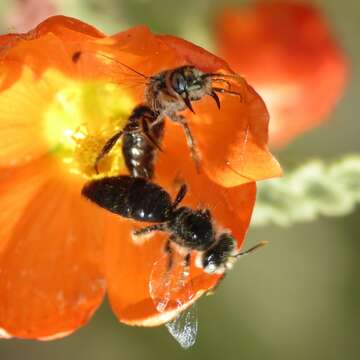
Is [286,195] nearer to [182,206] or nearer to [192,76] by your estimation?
[182,206]

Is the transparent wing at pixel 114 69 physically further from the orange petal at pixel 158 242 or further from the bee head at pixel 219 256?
the bee head at pixel 219 256

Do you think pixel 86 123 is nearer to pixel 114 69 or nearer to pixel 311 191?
pixel 114 69

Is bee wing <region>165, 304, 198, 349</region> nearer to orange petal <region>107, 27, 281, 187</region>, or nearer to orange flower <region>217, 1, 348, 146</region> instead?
orange petal <region>107, 27, 281, 187</region>

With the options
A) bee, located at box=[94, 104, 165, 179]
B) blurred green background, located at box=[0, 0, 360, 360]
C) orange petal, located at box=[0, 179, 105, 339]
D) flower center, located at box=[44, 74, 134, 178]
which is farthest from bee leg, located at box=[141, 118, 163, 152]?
blurred green background, located at box=[0, 0, 360, 360]

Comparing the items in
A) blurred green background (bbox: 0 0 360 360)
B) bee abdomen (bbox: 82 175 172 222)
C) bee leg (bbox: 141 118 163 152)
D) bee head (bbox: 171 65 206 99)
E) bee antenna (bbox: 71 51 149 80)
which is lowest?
blurred green background (bbox: 0 0 360 360)

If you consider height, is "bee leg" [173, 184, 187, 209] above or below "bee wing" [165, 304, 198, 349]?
above

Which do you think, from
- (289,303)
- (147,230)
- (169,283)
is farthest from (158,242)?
(289,303)

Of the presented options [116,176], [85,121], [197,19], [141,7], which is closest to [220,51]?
[197,19]
